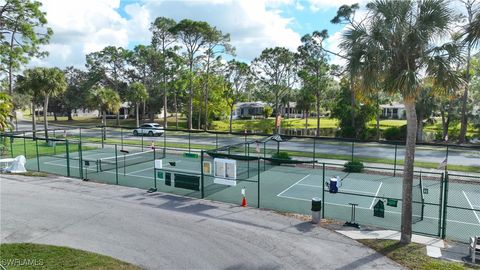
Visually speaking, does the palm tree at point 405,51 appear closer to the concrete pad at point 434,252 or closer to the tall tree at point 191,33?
the concrete pad at point 434,252

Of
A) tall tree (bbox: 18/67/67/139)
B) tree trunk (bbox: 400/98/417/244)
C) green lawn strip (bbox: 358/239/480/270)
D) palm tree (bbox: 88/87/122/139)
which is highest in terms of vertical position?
tall tree (bbox: 18/67/67/139)

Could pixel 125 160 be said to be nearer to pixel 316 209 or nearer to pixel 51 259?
pixel 51 259

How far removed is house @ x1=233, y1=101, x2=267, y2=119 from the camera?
277 feet

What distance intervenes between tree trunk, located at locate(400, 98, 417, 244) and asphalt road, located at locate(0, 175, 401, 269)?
1.60 metres

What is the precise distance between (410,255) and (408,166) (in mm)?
2681

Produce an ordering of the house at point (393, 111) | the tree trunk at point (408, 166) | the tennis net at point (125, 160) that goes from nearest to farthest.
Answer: the tree trunk at point (408, 166) → the tennis net at point (125, 160) → the house at point (393, 111)

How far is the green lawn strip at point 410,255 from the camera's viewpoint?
396 inches

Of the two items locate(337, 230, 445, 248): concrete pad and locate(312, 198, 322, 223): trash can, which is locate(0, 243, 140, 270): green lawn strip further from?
locate(337, 230, 445, 248): concrete pad

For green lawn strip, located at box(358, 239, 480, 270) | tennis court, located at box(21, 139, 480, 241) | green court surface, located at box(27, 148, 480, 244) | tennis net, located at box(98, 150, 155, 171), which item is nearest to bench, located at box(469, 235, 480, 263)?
green lawn strip, located at box(358, 239, 480, 270)

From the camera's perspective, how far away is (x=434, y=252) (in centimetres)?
1112

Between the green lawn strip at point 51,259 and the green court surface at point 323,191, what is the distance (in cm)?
693

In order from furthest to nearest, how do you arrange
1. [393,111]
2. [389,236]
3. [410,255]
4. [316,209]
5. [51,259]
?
1. [393,111]
2. [316,209]
3. [389,236]
4. [410,255]
5. [51,259]

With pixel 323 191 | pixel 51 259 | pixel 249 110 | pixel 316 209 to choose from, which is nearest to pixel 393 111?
pixel 249 110

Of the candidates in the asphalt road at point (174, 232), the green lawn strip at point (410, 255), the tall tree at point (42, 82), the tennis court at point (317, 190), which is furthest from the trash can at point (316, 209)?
A: the tall tree at point (42, 82)
